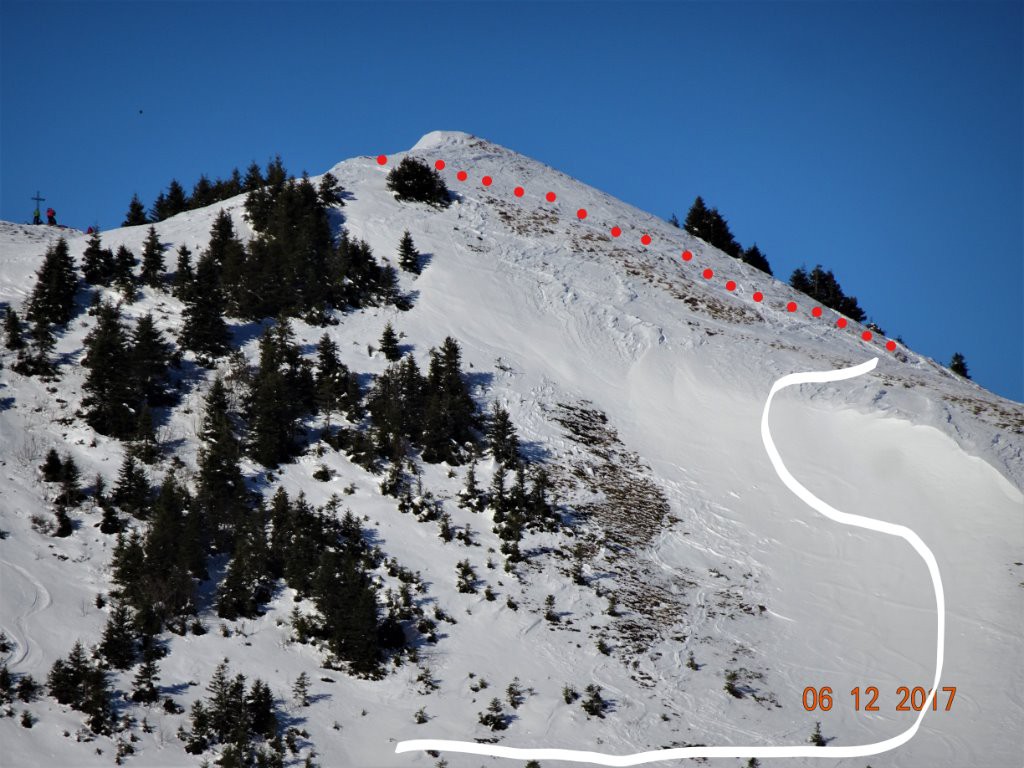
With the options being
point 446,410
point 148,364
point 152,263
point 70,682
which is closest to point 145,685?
point 70,682

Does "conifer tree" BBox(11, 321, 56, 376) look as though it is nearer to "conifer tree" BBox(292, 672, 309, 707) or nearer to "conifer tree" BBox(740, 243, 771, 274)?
"conifer tree" BBox(292, 672, 309, 707)

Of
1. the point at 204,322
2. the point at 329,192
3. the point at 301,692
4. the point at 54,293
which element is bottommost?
the point at 301,692

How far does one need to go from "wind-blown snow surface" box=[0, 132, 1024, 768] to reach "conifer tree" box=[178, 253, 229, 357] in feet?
4.94

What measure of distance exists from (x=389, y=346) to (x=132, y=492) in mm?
14347

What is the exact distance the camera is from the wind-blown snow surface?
2894 cm

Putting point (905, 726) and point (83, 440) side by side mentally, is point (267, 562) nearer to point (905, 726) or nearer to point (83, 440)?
point (83, 440)

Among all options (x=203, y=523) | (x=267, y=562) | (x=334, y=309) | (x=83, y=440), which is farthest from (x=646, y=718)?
(x=334, y=309)

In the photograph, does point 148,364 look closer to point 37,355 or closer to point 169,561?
point 37,355

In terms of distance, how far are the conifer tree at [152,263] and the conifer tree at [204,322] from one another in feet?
10.3

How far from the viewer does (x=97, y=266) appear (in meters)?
45.5

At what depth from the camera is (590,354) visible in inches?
1948

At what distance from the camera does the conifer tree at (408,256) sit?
5184cm

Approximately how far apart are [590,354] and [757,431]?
29.9ft

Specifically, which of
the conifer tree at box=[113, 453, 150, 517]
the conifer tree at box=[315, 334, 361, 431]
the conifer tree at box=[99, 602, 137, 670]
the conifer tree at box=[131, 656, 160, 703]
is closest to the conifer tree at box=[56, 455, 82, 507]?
the conifer tree at box=[113, 453, 150, 517]
